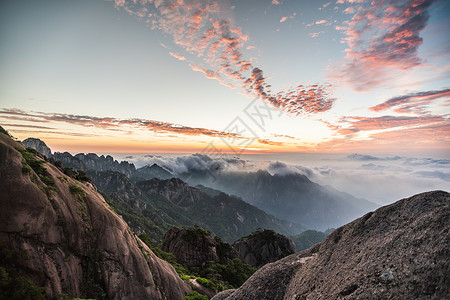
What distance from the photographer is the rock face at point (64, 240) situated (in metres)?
14.6

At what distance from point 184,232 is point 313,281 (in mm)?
54507

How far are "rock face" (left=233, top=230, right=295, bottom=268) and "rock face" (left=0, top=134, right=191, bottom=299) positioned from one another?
75344mm

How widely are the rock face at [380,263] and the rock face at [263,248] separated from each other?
87.5m

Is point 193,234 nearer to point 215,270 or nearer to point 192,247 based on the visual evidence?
point 192,247

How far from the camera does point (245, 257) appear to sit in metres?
92.5

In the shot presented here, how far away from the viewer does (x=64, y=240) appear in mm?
17625

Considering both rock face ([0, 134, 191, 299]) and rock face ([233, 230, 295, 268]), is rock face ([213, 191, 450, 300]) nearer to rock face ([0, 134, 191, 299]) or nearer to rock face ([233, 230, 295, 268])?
rock face ([0, 134, 191, 299])

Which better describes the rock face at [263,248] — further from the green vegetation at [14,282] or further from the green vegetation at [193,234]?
the green vegetation at [14,282]

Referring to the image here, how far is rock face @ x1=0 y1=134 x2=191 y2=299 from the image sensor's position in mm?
14638

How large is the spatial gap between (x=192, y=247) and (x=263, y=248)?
51567mm

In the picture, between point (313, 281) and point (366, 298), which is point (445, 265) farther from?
point (313, 281)

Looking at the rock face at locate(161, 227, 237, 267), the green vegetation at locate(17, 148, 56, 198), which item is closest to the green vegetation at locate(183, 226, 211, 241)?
the rock face at locate(161, 227, 237, 267)

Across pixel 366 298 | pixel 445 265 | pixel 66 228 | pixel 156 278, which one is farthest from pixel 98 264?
pixel 445 265

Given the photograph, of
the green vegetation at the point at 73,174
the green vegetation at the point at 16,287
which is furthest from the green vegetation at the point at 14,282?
the green vegetation at the point at 73,174
